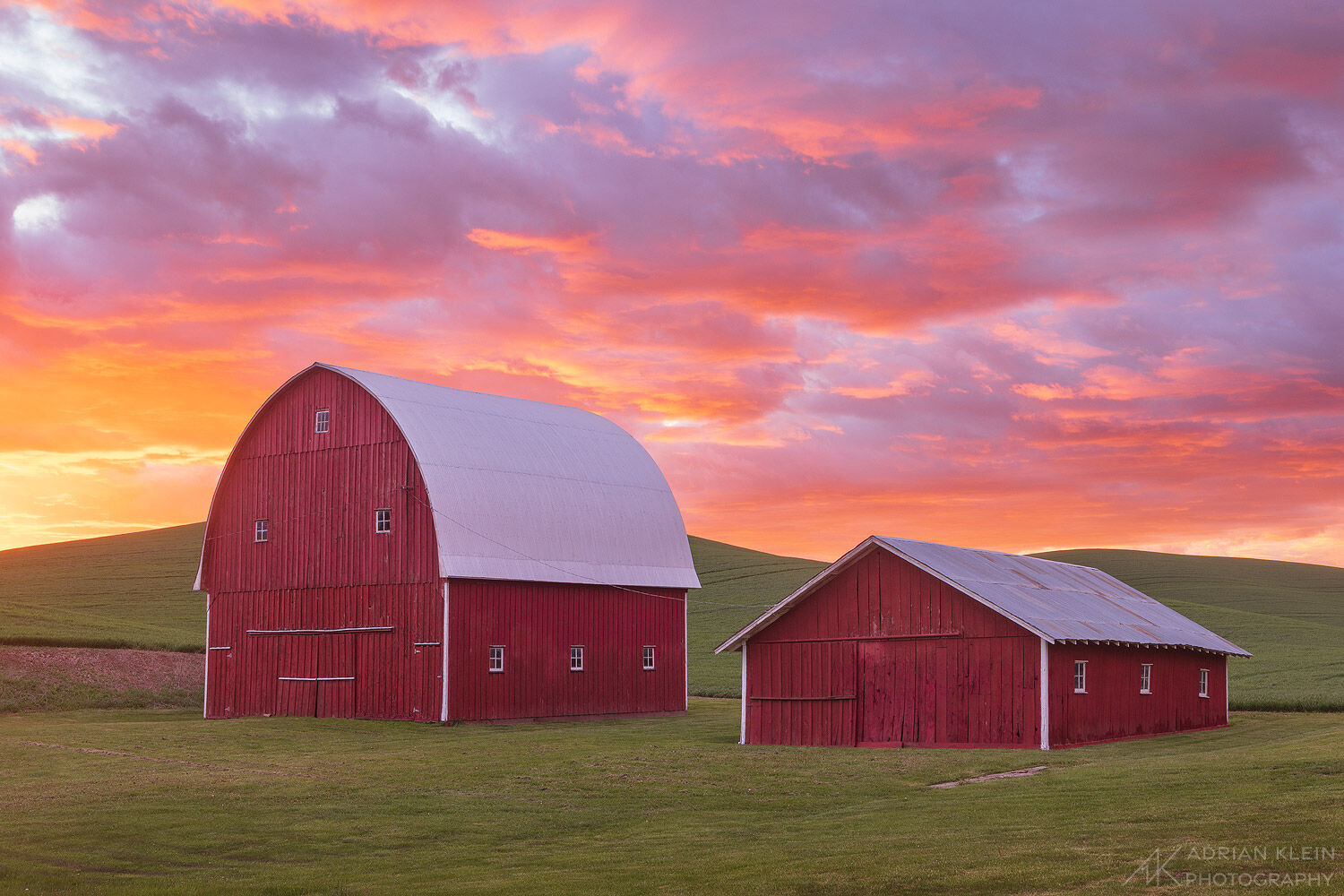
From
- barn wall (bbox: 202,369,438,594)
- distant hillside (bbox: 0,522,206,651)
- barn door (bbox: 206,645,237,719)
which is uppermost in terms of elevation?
barn wall (bbox: 202,369,438,594)

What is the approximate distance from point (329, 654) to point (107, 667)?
10426 millimetres

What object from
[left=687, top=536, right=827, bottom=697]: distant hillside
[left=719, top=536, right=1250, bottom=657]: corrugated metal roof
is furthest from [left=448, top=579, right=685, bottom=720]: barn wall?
[left=687, top=536, right=827, bottom=697]: distant hillside

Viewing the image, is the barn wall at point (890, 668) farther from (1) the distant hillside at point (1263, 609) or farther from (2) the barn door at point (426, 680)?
(1) the distant hillside at point (1263, 609)

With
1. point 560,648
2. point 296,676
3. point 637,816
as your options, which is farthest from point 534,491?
point 637,816

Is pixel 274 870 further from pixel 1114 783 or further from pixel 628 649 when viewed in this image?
pixel 628 649

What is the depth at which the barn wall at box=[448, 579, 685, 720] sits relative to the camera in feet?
129

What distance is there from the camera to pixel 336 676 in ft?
135

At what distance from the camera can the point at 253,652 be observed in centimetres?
4375

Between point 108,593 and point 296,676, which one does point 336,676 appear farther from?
point 108,593

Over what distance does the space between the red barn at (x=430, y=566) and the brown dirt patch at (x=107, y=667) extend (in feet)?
12.1

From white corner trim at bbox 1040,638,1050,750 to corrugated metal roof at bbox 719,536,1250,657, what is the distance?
0.42m

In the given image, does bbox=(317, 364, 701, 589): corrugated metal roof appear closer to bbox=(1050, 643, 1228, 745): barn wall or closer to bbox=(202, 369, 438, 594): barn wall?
bbox=(202, 369, 438, 594): barn wall

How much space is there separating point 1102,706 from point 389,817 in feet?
65.1

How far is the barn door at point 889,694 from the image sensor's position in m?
32.3
